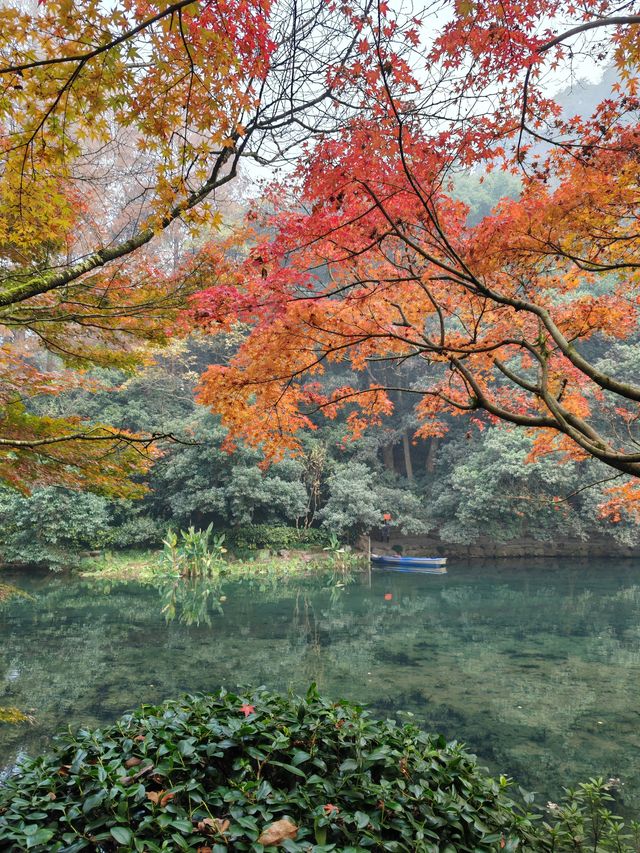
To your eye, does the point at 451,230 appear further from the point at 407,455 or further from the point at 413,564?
the point at 407,455

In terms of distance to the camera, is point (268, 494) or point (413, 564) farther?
point (413, 564)

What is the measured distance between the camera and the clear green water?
440cm

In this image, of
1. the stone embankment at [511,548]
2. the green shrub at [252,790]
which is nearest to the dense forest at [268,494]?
the stone embankment at [511,548]

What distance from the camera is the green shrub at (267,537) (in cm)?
1460

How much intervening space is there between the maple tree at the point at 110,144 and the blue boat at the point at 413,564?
36.7 feet

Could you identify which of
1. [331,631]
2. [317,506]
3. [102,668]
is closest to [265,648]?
[331,631]

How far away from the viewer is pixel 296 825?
5.95 feet

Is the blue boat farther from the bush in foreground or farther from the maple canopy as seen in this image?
the bush in foreground

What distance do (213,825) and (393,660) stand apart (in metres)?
5.22

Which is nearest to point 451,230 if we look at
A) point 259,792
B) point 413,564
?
point 259,792

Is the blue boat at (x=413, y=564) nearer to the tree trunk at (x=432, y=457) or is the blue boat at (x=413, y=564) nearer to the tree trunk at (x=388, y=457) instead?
the tree trunk at (x=432, y=457)

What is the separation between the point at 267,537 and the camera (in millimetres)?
14602

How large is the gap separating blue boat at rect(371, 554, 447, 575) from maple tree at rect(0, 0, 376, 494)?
1118 centimetres

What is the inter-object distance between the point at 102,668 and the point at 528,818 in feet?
17.3
